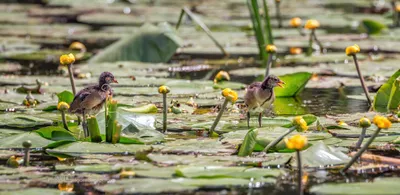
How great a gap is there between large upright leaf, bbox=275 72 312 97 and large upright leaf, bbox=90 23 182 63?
76.7 inches

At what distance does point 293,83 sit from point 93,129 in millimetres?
2624

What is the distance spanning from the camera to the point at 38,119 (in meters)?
6.23

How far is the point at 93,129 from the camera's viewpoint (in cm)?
534

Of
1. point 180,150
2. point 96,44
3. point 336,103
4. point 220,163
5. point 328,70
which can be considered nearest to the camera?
point 220,163

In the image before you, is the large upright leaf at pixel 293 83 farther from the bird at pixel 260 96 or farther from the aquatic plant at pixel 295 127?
the aquatic plant at pixel 295 127

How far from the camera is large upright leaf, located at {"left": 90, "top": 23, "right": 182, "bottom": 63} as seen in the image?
9367 millimetres

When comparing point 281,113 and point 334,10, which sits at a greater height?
point 334,10

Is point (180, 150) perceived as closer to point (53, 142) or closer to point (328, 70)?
point (53, 142)

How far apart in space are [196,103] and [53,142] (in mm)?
1889

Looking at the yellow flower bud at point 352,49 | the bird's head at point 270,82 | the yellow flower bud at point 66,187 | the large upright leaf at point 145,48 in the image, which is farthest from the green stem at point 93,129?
the large upright leaf at point 145,48

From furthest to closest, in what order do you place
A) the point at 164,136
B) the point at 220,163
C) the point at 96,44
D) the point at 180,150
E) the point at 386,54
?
the point at 96,44 → the point at 386,54 → the point at 164,136 → the point at 180,150 → the point at 220,163

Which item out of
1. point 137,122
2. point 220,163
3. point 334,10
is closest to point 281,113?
point 137,122

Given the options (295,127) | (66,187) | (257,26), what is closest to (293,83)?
(257,26)

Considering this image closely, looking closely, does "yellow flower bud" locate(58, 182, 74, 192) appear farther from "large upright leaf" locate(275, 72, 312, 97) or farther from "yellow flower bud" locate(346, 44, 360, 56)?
"large upright leaf" locate(275, 72, 312, 97)
